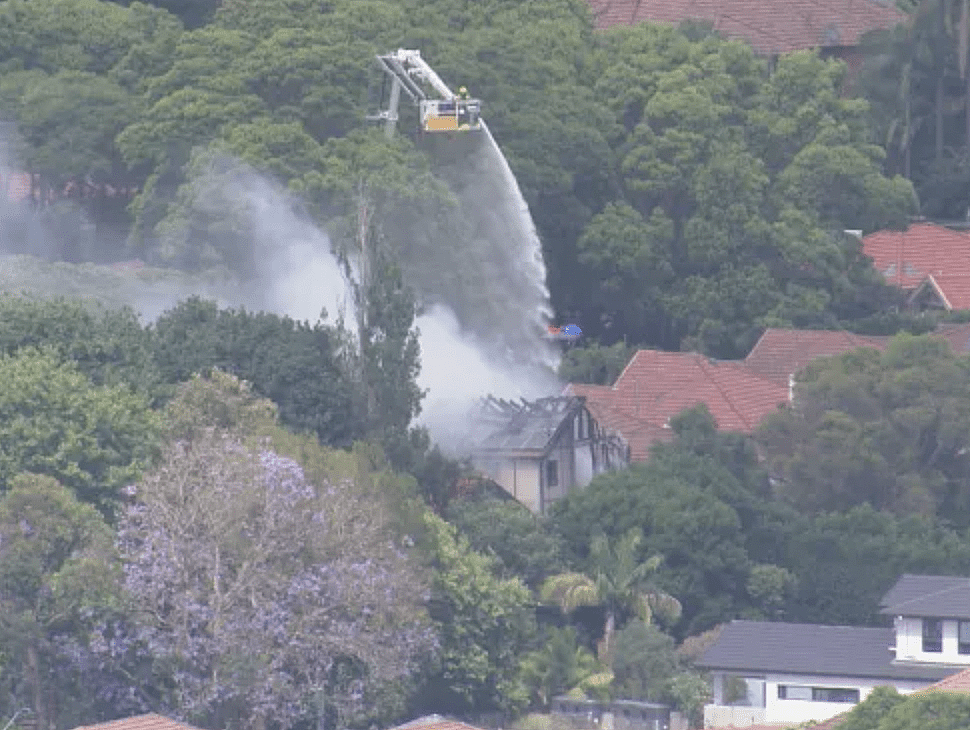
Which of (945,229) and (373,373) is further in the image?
(945,229)

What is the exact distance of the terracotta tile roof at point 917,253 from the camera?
10794 cm

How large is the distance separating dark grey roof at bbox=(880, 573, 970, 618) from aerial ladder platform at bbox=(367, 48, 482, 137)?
61.6 ft

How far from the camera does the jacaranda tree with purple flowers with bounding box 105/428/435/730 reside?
7525 centimetres

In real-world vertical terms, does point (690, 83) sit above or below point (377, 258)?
above

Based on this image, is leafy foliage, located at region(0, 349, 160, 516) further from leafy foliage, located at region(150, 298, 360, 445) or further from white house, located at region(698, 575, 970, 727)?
white house, located at region(698, 575, 970, 727)

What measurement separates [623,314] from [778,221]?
12.5 ft

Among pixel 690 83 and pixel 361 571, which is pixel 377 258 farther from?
pixel 690 83

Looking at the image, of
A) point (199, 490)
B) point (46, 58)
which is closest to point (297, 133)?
point (46, 58)

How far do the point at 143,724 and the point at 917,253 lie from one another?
1553 inches

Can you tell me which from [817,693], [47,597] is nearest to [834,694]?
[817,693]

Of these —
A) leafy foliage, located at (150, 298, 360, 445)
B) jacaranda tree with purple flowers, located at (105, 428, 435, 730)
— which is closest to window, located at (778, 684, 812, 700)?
jacaranda tree with purple flowers, located at (105, 428, 435, 730)

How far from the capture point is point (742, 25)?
118 metres

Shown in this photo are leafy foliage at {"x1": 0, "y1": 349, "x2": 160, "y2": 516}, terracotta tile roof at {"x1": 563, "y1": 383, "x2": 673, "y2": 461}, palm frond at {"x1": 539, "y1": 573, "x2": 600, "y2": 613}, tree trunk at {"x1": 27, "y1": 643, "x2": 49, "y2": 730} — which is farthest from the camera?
terracotta tile roof at {"x1": 563, "y1": 383, "x2": 673, "y2": 461}

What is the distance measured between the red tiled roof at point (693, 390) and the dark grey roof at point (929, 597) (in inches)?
411
